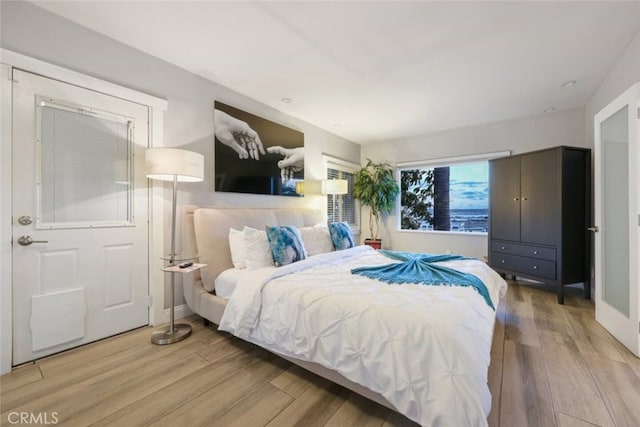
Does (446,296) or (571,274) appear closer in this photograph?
(446,296)

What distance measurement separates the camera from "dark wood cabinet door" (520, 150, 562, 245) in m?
3.29

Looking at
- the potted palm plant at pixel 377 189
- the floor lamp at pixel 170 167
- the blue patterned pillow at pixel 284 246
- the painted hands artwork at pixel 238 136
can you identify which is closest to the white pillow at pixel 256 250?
→ the blue patterned pillow at pixel 284 246

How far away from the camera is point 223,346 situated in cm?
Result: 221

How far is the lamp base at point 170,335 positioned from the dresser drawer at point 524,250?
13.6 ft

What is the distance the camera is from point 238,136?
3240 mm

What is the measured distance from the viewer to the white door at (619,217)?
2.11 metres

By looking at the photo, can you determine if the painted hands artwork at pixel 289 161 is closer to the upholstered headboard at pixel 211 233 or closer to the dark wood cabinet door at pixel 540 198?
the upholstered headboard at pixel 211 233

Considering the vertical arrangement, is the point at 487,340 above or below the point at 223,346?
above

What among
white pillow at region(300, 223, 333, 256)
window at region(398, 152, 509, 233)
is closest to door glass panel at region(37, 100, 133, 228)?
white pillow at region(300, 223, 333, 256)

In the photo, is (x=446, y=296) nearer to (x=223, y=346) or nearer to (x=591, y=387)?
(x=591, y=387)

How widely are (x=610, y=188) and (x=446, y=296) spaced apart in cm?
235

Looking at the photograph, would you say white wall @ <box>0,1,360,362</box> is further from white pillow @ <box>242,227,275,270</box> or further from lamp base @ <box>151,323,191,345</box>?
white pillow @ <box>242,227,275,270</box>

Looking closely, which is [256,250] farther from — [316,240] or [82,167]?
[82,167]

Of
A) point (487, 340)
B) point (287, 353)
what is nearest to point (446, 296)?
point (487, 340)
